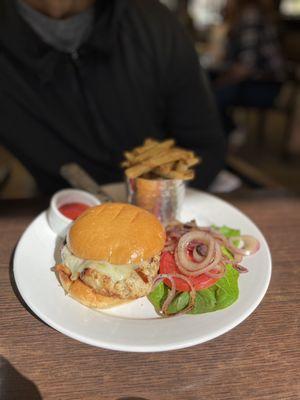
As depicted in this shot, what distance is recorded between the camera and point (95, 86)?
1.97m

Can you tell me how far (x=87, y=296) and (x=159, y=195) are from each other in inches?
18.7

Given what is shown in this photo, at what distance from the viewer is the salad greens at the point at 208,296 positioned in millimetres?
1045

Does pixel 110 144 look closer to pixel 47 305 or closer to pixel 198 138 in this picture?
pixel 198 138

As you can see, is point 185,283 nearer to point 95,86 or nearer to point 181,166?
point 181,166

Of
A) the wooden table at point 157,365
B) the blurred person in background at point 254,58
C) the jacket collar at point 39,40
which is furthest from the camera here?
the blurred person in background at point 254,58

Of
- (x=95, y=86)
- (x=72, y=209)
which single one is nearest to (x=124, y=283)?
(x=72, y=209)

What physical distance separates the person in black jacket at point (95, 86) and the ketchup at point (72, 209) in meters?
0.61

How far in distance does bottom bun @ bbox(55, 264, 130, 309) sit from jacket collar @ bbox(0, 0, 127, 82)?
110 cm

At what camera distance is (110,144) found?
6.78ft

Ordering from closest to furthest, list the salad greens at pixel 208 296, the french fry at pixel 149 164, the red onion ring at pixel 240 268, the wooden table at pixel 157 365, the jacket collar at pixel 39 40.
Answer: the wooden table at pixel 157 365
the salad greens at pixel 208 296
the red onion ring at pixel 240 268
the french fry at pixel 149 164
the jacket collar at pixel 39 40

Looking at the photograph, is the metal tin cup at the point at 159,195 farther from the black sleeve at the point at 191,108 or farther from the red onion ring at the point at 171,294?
the black sleeve at the point at 191,108

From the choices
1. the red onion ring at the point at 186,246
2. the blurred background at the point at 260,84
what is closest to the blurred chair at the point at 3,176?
the red onion ring at the point at 186,246

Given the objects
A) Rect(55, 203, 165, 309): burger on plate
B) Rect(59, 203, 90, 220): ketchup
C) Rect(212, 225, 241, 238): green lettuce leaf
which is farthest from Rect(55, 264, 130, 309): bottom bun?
Rect(212, 225, 241, 238): green lettuce leaf

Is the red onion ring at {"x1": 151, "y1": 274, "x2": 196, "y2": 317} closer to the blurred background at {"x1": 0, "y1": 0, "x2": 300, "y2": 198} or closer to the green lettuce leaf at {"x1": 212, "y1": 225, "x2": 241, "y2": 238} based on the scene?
the green lettuce leaf at {"x1": 212, "y1": 225, "x2": 241, "y2": 238}
